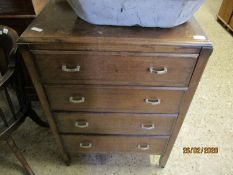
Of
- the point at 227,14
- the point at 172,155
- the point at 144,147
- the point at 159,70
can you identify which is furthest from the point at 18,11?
the point at 227,14

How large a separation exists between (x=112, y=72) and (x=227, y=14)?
2.58 metres

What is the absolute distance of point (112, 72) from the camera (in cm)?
71

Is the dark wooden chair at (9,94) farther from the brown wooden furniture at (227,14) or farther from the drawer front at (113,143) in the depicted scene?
the brown wooden furniture at (227,14)

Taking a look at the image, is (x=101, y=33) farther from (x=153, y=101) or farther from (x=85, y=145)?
(x=85, y=145)

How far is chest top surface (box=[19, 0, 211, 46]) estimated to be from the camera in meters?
0.64

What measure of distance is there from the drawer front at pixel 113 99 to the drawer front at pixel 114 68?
0.04 metres

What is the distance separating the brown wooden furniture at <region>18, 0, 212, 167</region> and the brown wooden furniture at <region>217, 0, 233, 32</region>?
7.26ft

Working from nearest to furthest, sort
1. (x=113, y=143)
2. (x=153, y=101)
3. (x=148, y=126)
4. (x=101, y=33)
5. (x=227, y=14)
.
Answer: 1. (x=101, y=33)
2. (x=153, y=101)
3. (x=148, y=126)
4. (x=113, y=143)
5. (x=227, y=14)

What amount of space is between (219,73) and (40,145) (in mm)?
1759

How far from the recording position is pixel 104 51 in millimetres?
658

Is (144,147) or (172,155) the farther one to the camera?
(172,155)

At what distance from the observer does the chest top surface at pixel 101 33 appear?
637mm

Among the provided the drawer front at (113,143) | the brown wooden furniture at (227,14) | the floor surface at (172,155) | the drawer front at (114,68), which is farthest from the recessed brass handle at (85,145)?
the brown wooden furniture at (227,14)

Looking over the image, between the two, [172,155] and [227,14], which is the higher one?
[227,14]
